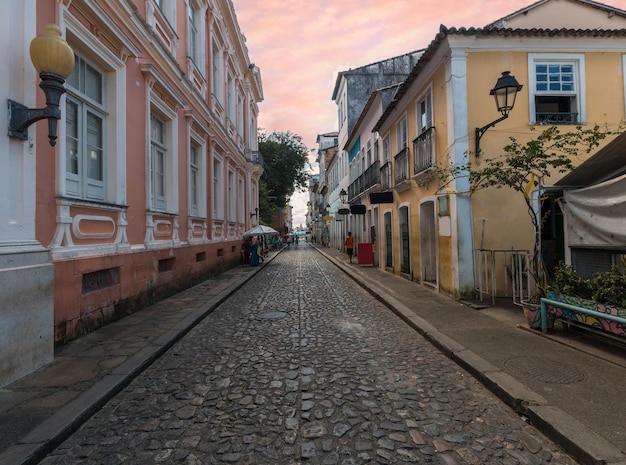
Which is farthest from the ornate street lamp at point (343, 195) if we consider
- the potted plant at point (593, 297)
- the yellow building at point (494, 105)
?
the potted plant at point (593, 297)

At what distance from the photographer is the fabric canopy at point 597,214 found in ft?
15.8

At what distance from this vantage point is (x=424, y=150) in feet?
30.9

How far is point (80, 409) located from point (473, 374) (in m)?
3.81

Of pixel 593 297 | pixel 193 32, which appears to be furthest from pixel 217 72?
pixel 593 297

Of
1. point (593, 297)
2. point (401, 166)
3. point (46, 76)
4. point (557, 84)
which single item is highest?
point (557, 84)

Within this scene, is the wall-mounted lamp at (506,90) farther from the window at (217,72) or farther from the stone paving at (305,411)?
the window at (217,72)

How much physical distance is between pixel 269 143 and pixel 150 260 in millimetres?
26842

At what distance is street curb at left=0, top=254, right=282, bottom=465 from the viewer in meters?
2.54

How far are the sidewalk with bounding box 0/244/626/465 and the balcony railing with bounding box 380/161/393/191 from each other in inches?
269

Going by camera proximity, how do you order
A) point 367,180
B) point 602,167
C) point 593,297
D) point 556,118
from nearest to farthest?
point 593,297
point 602,167
point 556,118
point 367,180

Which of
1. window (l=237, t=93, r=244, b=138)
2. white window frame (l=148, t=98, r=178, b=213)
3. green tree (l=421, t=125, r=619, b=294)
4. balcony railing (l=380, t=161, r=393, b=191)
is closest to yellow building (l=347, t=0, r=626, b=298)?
green tree (l=421, t=125, r=619, b=294)

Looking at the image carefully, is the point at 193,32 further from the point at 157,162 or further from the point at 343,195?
the point at 343,195

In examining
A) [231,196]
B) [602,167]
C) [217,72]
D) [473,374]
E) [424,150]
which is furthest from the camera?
[231,196]

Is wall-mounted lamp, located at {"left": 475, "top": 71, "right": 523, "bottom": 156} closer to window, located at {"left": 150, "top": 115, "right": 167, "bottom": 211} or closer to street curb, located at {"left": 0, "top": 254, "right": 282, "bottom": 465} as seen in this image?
street curb, located at {"left": 0, "top": 254, "right": 282, "bottom": 465}
